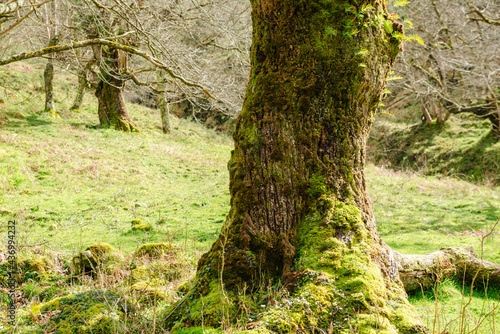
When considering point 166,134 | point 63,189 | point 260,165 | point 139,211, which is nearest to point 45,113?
point 166,134

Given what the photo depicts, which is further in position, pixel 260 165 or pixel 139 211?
pixel 139 211

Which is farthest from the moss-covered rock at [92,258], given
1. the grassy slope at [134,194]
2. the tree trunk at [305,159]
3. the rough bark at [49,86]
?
the rough bark at [49,86]

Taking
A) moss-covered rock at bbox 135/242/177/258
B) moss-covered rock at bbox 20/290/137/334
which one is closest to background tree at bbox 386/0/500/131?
moss-covered rock at bbox 135/242/177/258

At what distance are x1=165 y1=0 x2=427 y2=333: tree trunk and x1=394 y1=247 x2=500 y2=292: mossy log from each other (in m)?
1.48

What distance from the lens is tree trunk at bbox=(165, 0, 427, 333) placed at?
2.92m

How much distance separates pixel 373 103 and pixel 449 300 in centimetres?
276

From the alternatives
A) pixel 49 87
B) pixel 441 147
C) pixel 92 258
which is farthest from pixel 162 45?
pixel 441 147

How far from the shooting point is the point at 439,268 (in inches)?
179

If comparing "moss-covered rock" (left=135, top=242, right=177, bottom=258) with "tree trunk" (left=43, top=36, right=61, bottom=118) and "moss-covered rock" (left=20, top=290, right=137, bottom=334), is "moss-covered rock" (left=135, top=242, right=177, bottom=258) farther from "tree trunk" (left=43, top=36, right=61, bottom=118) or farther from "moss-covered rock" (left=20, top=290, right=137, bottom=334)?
"tree trunk" (left=43, top=36, right=61, bottom=118)

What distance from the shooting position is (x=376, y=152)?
68.4 ft

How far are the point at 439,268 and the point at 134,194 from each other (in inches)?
325

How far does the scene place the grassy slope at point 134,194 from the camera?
6898mm

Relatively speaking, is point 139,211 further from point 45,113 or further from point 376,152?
point 376,152

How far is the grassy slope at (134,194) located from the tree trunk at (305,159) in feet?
5.52
